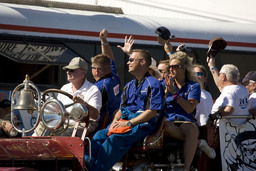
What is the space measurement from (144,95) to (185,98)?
745mm

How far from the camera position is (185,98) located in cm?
583

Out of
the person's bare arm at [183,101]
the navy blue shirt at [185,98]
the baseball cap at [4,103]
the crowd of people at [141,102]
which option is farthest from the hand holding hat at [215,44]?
the baseball cap at [4,103]

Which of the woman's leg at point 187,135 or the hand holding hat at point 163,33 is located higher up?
the hand holding hat at point 163,33

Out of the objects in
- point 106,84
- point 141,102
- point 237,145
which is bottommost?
point 237,145

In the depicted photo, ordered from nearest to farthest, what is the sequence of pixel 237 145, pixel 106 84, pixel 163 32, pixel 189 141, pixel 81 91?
pixel 189 141, pixel 81 91, pixel 106 84, pixel 237 145, pixel 163 32

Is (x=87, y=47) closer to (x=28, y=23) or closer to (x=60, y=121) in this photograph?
(x=28, y=23)

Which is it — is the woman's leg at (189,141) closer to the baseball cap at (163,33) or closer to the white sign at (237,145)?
the white sign at (237,145)

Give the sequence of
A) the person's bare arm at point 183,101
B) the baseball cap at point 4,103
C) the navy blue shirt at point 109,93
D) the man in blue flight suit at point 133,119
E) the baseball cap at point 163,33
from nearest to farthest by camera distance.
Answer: the man in blue flight suit at point 133,119 → the person's bare arm at point 183,101 → the navy blue shirt at point 109,93 → the baseball cap at point 163,33 → the baseball cap at point 4,103

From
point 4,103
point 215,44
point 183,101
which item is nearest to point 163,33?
point 215,44

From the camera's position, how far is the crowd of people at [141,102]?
5117mm

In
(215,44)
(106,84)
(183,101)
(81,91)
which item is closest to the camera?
(183,101)

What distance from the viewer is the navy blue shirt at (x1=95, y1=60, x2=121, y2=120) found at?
20.6 feet

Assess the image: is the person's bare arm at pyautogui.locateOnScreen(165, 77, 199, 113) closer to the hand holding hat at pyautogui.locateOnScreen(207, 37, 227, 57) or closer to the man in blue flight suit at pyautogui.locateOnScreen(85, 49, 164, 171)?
the man in blue flight suit at pyautogui.locateOnScreen(85, 49, 164, 171)

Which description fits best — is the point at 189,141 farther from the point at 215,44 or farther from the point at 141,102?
the point at 215,44
